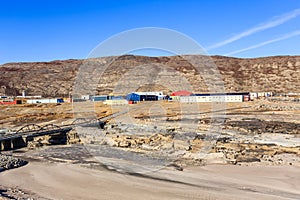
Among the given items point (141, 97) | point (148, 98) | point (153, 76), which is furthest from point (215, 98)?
point (153, 76)

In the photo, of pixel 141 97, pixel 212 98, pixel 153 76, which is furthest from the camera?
pixel 153 76

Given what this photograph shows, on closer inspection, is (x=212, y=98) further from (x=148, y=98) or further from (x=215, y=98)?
(x=148, y=98)

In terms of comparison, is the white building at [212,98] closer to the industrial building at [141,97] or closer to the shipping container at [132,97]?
the industrial building at [141,97]

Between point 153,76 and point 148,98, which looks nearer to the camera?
point 148,98

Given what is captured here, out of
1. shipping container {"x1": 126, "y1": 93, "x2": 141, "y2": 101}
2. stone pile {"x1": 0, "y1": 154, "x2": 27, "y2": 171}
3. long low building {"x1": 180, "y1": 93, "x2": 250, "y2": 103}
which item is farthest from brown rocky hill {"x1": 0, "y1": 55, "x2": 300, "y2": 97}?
stone pile {"x1": 0, "y1": 154, "x2": 27, "y2": 171}

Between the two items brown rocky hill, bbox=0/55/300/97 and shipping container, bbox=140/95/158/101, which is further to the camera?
brown rocky hill, bbox=0/55/300/97

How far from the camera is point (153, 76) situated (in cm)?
12062

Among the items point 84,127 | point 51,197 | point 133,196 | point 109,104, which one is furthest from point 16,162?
point 109,104

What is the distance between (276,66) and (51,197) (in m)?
127

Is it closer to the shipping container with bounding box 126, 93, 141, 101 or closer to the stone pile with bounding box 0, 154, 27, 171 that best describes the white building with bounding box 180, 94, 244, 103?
the shipping container with bounding box 126, 93, 141, 101

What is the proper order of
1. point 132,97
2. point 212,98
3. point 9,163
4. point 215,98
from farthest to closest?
point 215,98 → point 212,98 → point 132,97 → point 9,163

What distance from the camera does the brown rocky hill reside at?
376 ft

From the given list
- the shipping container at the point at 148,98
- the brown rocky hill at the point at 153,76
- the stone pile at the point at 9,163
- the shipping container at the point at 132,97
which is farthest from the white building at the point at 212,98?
the stone pile at the point at 9,163

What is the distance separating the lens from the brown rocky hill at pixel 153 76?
11450cm
